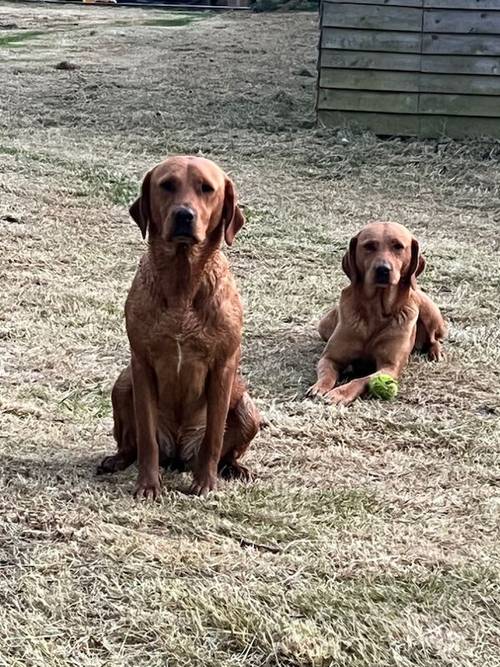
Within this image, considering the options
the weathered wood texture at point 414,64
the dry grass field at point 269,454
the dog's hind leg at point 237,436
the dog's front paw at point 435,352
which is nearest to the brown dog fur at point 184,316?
the dog's hind leg at point 237,436

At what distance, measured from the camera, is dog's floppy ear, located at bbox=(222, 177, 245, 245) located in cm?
369

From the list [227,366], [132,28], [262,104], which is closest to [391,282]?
[227,366]

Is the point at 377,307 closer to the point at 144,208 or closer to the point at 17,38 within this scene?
the point at 144,208

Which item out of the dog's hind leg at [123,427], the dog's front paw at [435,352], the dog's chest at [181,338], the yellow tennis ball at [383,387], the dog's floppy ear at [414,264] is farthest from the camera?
the dog's front paw at [435,352]

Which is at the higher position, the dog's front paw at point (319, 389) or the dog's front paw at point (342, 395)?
the dog's front paw at point (342, 395)

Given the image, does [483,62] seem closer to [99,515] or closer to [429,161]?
[429,161]

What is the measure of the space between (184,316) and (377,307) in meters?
2.00

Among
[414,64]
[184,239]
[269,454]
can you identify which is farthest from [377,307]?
[414,64]

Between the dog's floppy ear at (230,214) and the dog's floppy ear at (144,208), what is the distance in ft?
0.93

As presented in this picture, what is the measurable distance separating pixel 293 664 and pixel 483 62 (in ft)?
33.9

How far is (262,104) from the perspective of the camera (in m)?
13.4

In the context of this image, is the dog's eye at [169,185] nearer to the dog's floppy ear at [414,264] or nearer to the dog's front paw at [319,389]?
the dog's front paw at [319,389]

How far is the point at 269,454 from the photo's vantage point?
420cm

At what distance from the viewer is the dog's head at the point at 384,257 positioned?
518 cm
